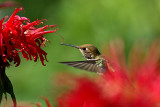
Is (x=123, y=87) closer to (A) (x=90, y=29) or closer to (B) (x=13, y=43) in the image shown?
(B) (x=13, y=43)

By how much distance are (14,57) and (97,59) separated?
52 cm

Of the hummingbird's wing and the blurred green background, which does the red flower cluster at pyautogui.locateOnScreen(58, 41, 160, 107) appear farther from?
the blurred green background

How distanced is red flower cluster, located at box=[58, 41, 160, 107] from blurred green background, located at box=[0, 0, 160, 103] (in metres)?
1.79

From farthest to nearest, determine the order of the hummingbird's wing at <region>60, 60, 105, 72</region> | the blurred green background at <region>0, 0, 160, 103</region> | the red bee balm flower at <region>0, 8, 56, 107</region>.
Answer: the blurred green background at <region>0, 0, 160, 103</region> < the hummingbird's wing at <region>60, 60, 105, 72</region> < the red bee balm flower at <region>0, 8, 56, 107</region>

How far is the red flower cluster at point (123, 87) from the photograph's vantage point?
0.64m

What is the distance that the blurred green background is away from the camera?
280cm

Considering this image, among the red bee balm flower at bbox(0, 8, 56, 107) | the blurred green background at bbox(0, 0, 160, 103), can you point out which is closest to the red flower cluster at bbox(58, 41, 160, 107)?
the red bee balm flower at bbox(0, 8, 56, 107)

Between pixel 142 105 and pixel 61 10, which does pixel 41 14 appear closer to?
pixel 61 10

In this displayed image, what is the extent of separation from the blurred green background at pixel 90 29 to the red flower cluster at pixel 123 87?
1786 mm

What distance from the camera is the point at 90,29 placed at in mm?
2939

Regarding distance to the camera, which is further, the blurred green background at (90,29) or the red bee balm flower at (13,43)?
the blurred green background at (90,29)

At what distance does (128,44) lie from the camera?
285cm

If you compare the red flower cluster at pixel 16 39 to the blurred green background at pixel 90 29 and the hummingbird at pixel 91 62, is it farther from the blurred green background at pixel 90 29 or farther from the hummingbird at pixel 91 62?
the blurred green background at pixel 90 29

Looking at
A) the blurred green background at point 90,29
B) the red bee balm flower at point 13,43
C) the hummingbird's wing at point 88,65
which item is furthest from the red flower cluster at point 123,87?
the blurred green background at point 90,29
